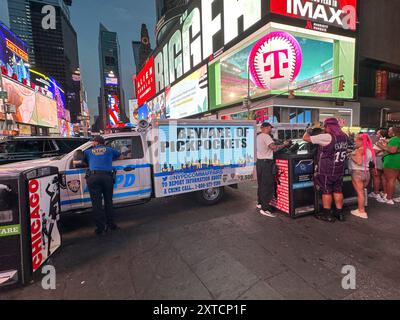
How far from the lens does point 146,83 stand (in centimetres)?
5153

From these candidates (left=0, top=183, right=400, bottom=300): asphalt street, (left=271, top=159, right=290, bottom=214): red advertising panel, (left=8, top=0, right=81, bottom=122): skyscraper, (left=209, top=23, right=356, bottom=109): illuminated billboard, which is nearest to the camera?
(left=0, top=183, right=400, bottom=300): asphalt street

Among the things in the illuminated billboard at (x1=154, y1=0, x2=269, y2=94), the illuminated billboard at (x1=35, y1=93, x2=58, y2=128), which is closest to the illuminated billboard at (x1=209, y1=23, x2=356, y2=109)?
the illuminated billboard at (x1=154, y1=0, x2=269, y2=94)

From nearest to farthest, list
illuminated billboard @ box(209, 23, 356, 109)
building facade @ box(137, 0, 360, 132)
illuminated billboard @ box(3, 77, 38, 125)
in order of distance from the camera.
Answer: illuminated billboard @ box(209, 23, 356, 109) → building facade @ box(137, 0, 360, 132) → illuminated billboard @ box(3, 77, 38, 125)

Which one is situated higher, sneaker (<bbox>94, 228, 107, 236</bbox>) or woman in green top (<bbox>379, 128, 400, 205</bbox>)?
woman in green top (<bbox>379, 128, 400, 205</bbox>)

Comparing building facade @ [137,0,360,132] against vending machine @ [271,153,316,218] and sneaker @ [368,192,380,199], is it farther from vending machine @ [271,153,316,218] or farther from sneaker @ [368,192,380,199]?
vending machine @ [271,153,316,218]

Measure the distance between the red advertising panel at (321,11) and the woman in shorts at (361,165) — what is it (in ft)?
56.5

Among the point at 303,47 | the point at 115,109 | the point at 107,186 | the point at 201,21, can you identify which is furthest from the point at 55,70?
the point at 107,186

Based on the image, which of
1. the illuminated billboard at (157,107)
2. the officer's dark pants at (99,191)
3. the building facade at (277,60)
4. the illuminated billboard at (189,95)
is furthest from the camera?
the illuminated billboard at (157,107)

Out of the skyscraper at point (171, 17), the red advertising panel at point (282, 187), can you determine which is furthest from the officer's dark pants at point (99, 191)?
the skyscraper at point (171, 17)

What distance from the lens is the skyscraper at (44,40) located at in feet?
218

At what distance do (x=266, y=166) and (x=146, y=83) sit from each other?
52789 mm

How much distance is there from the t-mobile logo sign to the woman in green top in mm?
10593

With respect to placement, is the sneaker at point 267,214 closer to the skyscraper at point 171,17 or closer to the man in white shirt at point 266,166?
the man in white shirt at point 266,166

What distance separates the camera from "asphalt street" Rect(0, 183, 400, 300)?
101 inches
